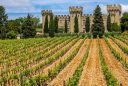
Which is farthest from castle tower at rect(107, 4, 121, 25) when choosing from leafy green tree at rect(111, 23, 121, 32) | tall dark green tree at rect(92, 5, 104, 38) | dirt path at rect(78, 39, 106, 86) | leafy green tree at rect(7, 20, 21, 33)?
dirt path at rect(78, 39, 106, 86)

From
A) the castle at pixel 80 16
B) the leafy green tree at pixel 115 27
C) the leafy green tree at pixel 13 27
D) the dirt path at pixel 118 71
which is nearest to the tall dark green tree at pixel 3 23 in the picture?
the leafy green tree at pixel 13 27

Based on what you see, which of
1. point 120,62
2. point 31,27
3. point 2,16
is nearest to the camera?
point 120,62

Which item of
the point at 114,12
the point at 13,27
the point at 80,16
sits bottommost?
the point at 13,27

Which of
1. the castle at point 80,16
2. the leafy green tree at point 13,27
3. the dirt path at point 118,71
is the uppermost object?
the castle at point 80,16

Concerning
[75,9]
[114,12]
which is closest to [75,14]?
[75,9]

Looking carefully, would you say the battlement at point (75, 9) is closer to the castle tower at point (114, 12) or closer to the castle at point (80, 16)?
the castle at point (80, 16)

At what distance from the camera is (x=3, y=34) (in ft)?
312

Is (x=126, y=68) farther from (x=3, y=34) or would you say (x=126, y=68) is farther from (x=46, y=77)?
(x=3, y=34)

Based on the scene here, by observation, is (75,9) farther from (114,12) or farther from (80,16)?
(114,12)

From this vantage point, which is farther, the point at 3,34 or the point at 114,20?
the point at 114,20

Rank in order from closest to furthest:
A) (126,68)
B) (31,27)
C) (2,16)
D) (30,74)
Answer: (30,74), (126,68), (31,27), (2,16)

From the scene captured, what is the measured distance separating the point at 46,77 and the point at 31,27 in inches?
2671

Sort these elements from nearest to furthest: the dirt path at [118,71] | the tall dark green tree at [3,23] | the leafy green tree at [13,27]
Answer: the dirt path at [118,71]
the tall dark green tree at [3,23]
the leafy green tree at [13,27]

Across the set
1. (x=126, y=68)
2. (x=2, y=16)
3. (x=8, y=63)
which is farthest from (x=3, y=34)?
(x=126, y=68)
